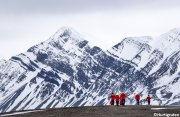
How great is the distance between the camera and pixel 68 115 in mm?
70000

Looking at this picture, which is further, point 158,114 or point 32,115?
point 32,115

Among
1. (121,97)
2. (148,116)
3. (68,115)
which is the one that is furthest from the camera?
(121,97)

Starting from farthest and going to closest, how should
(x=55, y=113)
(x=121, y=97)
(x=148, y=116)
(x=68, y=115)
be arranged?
(x=121, y=97) < (x=55, y=113) < (x=68, y=115) < (x=148, y=116)

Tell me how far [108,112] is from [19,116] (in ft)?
38.7

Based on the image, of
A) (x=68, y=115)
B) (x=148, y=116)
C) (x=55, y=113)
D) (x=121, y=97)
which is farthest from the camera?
(x=121, y=97)

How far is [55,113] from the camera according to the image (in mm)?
74625

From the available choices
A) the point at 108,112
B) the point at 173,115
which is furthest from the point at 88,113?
the point at 173,115

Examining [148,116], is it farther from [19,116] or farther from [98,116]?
[19,116]

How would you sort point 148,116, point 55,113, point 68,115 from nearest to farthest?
point 148,116
point 68,115
point 55,113

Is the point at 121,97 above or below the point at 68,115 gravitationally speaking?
above

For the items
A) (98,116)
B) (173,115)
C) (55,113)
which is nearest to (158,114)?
(173,115)

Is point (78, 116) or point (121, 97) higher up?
point (121, 97)

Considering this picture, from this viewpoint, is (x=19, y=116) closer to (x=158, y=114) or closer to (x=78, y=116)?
(x=78, y=116)

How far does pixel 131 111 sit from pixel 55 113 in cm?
1001
